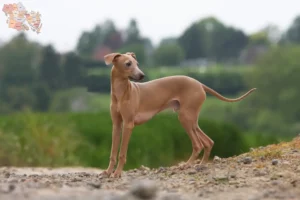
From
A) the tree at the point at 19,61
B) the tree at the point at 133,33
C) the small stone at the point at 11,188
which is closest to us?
the small stone at the point at 11,188

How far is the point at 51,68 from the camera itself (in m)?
24.8

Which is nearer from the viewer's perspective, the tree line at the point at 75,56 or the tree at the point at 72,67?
the tree at the point at 72,67

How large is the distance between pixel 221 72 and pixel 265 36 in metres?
14.3

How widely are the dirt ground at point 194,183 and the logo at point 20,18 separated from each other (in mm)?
2067

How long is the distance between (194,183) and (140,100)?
1.47 meters

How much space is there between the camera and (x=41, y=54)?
24422 mm

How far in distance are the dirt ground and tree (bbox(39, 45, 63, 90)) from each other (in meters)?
14.6

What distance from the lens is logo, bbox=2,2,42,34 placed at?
929 cm

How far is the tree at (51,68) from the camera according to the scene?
23.9 m

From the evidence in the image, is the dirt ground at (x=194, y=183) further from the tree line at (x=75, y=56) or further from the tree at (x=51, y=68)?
the tree at (x=51, y=68)

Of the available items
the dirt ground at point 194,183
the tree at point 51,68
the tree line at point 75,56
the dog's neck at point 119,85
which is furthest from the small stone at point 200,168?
the tree at point 51,68

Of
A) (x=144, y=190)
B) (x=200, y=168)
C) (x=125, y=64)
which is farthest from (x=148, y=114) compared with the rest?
(x=144, y=190)

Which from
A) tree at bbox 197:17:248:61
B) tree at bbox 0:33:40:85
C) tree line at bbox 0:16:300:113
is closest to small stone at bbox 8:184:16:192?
tree line at bbox 0:16:300:113

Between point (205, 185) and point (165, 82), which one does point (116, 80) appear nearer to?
point (165, 82)
